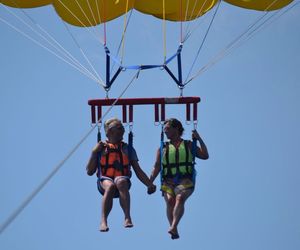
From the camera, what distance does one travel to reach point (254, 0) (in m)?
9.51

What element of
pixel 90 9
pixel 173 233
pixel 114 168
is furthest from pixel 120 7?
pixel 173 233

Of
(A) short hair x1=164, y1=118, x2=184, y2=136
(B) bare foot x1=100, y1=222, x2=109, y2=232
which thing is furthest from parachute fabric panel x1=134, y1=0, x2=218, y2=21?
(B) bare foot x1=100, y1=222, x2=109, y2=232

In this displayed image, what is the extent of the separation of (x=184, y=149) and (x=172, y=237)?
1.10 metres

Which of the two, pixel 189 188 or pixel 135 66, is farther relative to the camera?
pixel 135 66

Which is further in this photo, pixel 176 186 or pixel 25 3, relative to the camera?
pixel 25 3

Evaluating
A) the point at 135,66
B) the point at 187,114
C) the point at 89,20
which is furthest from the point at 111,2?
the point at 187,114

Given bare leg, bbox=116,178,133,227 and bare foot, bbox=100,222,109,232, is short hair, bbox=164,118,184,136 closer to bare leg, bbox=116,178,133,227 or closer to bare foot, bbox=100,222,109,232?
bare leg, bbox=116,178,133,227

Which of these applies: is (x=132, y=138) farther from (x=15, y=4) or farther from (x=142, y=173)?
(x=15, y=4)

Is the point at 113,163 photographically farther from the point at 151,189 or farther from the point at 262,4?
the point at 262,4

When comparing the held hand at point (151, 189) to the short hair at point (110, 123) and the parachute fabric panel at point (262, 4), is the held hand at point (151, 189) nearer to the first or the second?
the short hair at point (110, 123)

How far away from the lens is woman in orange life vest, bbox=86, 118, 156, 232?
6.70 metres

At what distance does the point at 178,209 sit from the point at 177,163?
590 mm

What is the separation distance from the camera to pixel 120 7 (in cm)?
939

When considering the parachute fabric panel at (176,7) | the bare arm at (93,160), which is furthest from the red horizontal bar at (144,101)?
the parachute fabric panel at (176,7)
